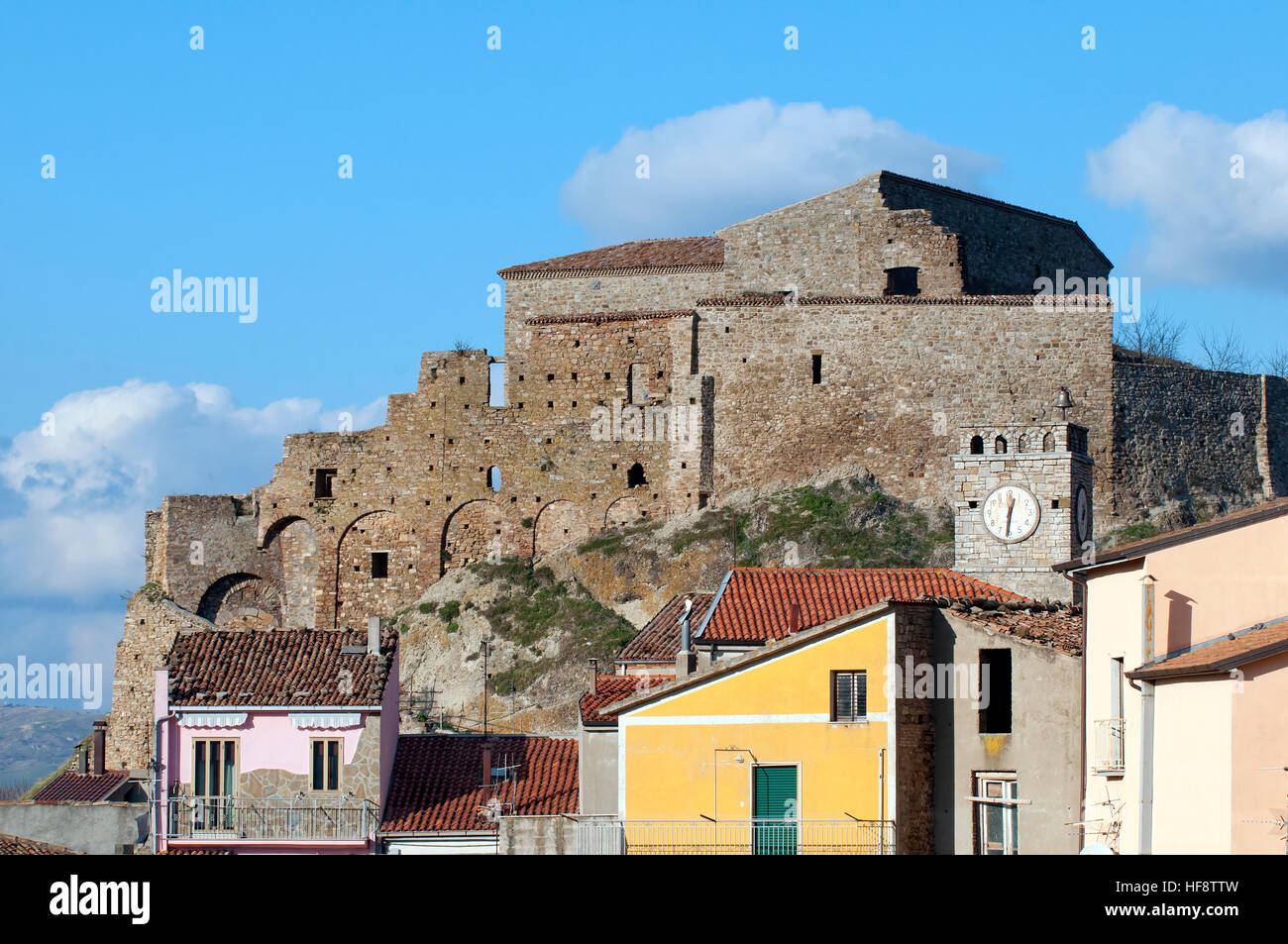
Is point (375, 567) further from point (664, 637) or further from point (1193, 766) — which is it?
point (1193, 766)

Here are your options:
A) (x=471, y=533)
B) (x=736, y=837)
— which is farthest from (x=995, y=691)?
(x=471, y=533)

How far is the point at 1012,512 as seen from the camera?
106 feet

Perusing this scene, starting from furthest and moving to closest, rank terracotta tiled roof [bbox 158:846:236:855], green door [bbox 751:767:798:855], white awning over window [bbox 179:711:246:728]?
1. white awning over window [bbox 179:711:246:728]
2. terracotta tiled roof [bbox 158:846:236:855]
3. green door [bbox 751:767:798:855]

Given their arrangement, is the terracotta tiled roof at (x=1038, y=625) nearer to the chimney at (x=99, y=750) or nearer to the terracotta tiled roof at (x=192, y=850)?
the terracotta tiled roof at (x=192, y=850)

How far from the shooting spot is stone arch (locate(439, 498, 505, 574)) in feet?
200

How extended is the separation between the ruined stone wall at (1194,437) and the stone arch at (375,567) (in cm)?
2265

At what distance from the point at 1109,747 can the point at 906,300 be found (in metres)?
36.1

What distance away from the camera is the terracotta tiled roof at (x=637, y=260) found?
61688 millimetres

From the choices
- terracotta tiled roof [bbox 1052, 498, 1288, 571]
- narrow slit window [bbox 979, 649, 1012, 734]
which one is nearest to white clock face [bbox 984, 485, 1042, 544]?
narrow slit window [bbox 979, 649, 1012, 734]

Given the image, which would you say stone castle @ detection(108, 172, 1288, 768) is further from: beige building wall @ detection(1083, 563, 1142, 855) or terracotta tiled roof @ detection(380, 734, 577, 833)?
beige building wall @ detection(1083, 563, 1142, 855)

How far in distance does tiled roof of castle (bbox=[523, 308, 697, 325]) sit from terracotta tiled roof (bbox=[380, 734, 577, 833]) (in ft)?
89.0

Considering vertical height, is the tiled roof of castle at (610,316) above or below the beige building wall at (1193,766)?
above

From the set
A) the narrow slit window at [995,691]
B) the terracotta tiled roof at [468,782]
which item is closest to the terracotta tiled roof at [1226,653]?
the narrow slit window at [995,691]
